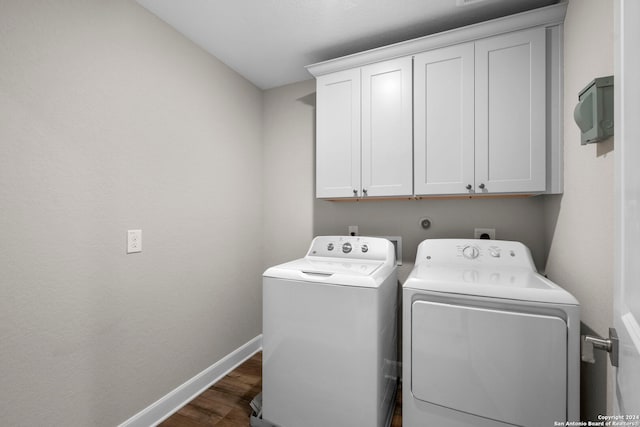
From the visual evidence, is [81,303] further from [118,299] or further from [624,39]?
[624,39]

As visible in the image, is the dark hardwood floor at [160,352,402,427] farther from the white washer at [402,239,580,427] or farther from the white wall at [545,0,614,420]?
the white wall at [545,0,614,420]

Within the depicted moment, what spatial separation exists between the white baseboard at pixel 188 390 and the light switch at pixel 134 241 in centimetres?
91

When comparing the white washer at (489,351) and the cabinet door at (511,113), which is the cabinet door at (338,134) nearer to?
the cabinet door at (511,113)

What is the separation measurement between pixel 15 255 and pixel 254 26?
1692 mm

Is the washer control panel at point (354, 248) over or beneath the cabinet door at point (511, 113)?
beneath

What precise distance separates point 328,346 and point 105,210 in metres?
1.32

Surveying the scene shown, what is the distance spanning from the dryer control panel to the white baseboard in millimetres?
1637

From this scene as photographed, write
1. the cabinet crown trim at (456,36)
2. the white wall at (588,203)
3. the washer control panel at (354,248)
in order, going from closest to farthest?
the white wall at (588,203) → the cabinet crown trim at (456,36) → the washer control panel at (354,248)

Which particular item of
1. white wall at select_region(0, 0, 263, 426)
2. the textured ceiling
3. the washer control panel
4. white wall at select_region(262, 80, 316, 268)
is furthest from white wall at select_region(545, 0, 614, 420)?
white wall at select_region(0, 0, 263, 426)

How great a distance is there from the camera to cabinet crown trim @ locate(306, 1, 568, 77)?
1.42 metres

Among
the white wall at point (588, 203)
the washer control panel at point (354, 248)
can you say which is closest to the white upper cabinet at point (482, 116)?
the white wall at point (588, 203)

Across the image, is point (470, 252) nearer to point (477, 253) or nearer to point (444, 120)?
point (477, 253)

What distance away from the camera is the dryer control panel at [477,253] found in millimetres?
1562

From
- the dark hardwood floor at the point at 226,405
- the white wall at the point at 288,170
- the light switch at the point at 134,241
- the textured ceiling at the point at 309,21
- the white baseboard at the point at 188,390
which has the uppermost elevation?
the textured ceiling at the point at 309,21
